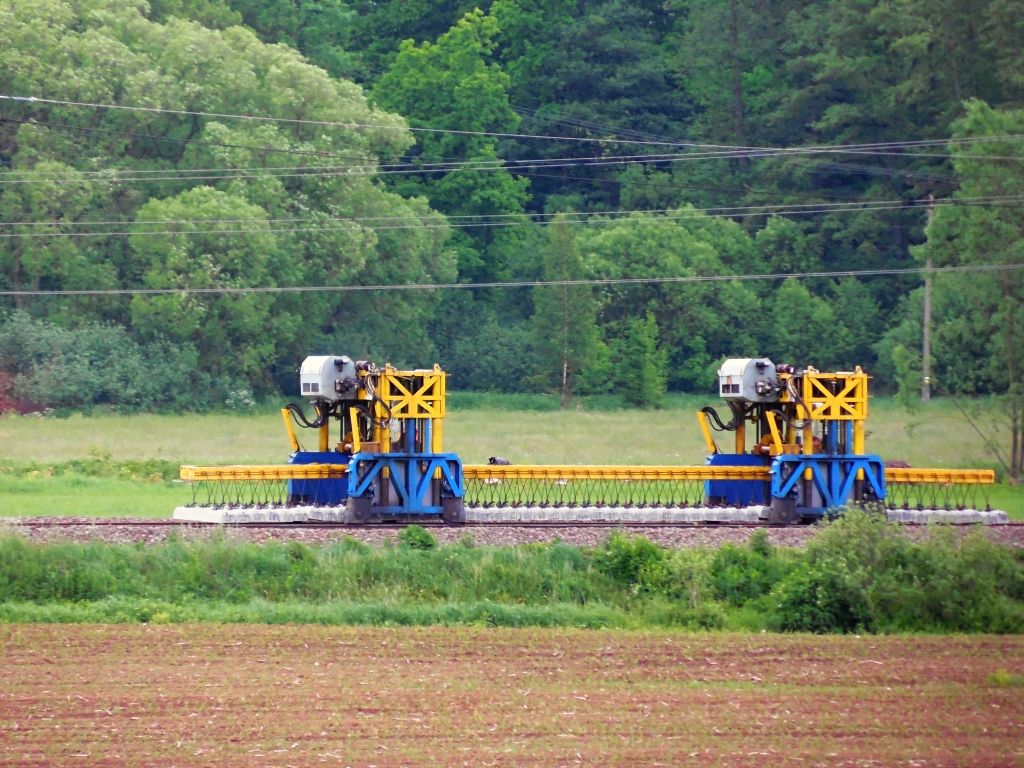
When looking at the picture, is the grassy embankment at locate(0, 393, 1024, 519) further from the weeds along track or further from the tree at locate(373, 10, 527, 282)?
the tree at locate(373, 10, 527, 282)

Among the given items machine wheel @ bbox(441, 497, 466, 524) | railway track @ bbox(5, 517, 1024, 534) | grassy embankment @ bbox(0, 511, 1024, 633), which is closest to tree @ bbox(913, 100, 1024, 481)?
railway track @ bbox(5, 517, 1024, 534)

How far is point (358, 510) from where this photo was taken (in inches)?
997

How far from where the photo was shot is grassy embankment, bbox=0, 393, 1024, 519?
3217 centimetres

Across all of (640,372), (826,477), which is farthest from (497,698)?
(640,372)

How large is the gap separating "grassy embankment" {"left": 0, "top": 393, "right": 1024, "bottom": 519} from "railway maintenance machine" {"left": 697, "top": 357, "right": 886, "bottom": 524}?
5607mm

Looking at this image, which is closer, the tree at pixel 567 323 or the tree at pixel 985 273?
the tree at pixel 985 273

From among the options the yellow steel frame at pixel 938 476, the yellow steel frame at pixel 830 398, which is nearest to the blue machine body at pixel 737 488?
the yellow steel frame at pixel 830 398

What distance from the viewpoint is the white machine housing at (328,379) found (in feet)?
83.6

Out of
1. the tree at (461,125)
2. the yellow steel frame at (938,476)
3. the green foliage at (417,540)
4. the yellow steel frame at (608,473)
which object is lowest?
the green foliage at (417,540)

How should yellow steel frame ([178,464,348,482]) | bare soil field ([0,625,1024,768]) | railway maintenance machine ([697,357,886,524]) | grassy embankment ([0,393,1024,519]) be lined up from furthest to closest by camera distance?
grassy embankment ([0,393,1024,519]) < railway maintenance machine ([697,357,886,524]) < yellow steel frame ([178,464,348,482]) < bare soil field ([0,625,1024,768])

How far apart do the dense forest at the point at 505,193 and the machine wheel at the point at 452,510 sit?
59.6 ft

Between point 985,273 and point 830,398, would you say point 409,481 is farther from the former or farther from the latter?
point 985,273

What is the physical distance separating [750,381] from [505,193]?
4005 centimetres

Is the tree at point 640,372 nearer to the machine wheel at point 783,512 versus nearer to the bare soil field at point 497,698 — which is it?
the machine wheel at point 783,512
